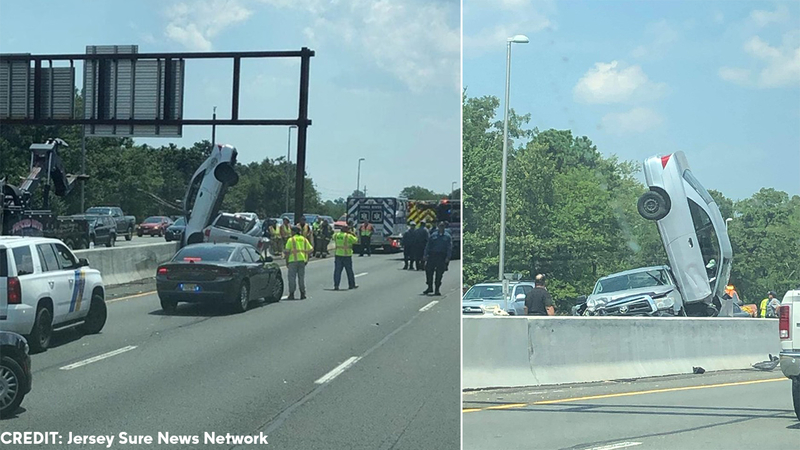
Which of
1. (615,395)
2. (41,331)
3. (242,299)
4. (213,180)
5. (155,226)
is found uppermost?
(213,180)

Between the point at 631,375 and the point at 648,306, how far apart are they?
3.48m

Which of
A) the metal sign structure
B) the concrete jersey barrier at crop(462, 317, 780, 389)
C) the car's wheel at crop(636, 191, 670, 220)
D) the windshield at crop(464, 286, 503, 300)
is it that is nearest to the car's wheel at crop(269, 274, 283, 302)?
the metal sign structure

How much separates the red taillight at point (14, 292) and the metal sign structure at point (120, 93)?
699mm

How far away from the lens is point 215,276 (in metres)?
4.44

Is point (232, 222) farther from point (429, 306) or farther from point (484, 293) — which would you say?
point (484, 293)

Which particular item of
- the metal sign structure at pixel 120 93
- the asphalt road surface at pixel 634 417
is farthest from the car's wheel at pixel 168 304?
the asphalt road surface at pixel 634 417

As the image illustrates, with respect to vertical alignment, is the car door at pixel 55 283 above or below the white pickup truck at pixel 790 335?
above

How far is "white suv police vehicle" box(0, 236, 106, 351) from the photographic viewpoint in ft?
12.6

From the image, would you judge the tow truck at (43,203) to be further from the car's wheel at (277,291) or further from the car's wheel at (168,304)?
the car's wheel at (277,291)

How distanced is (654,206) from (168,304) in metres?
14.5

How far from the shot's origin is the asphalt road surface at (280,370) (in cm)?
392

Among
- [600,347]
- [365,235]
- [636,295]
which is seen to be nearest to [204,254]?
[365,235]

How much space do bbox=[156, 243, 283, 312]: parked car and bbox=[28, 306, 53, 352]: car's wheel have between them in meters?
0.51

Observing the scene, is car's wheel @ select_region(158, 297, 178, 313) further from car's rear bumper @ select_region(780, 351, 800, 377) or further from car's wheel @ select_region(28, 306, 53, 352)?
car's rear bumper @ select_region(780, 351, 800, 377)
